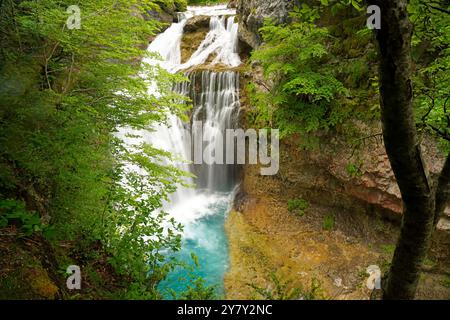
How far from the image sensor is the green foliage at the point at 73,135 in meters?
3.46

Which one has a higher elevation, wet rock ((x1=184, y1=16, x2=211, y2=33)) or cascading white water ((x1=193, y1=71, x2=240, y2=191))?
wet rock ((x1=184, y1=16, x2=211, y2=33))

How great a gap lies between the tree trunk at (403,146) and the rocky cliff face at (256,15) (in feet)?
28.0

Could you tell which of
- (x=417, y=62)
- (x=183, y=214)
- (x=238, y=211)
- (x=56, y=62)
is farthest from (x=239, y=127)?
(x=56, y=62)

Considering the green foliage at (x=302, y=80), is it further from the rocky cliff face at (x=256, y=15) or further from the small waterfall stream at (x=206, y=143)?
the small waterfall stream at (x=206, y=143)

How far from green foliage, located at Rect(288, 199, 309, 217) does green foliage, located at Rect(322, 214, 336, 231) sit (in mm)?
672

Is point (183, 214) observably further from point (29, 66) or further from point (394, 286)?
point (394, 286)

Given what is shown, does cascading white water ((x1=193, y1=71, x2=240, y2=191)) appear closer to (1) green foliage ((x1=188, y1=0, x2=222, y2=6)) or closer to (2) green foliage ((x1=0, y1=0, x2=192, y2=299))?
(2) green foliage ((x1=0, y1=0, x2=192, y2=299))

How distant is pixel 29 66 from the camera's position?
14.3ft

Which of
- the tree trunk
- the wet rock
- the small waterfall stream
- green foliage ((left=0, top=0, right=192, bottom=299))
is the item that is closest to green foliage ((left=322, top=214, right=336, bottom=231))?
the small waterfall stream

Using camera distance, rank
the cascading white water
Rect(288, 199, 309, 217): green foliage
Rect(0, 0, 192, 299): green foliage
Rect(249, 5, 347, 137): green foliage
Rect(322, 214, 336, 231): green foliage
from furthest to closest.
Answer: the cascading white water, Rect(288, 199, 309, 217): green foliage, Rect(322, 214, 336, 231): green foliage, Rect(249, 5, 347, 137): green foliage, Rect(0, 0, 192, 299): green foliage

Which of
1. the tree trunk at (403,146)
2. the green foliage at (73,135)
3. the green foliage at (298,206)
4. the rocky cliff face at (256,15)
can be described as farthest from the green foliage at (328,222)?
the rocky cliff face at (256,15)

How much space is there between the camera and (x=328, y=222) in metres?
8.42

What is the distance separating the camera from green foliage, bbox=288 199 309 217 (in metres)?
8.93

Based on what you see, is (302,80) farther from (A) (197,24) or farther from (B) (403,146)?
(A) (197,24)
